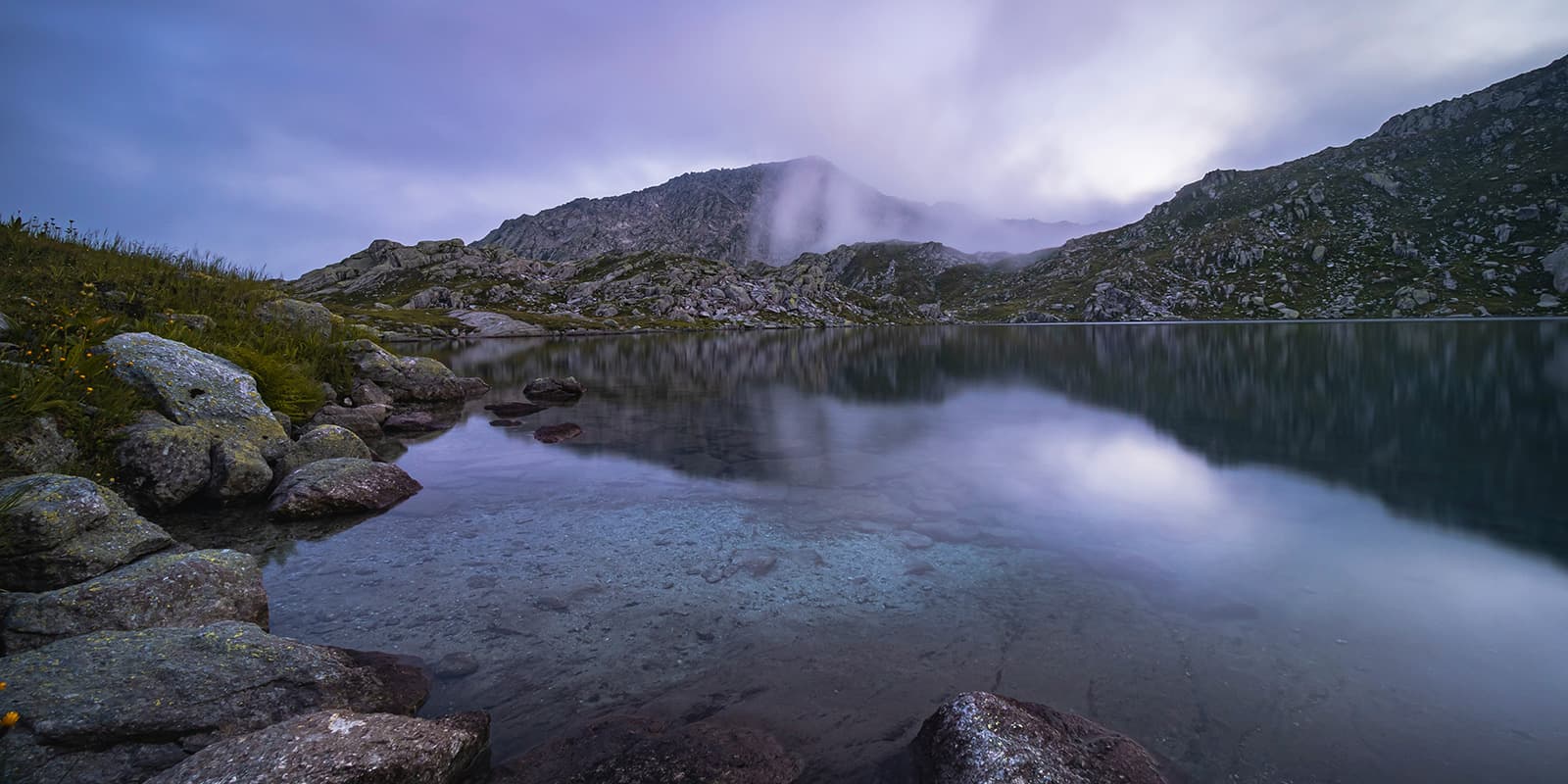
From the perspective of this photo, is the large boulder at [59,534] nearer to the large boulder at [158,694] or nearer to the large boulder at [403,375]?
the large boulder at [158,694]

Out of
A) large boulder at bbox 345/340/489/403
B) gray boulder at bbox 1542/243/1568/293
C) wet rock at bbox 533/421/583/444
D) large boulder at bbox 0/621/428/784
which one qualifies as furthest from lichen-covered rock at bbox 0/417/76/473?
gray boulder at bbox 1542/243/1568/293

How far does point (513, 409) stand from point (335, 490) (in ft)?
53.3

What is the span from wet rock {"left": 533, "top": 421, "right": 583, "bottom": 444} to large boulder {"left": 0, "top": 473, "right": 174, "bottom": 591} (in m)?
13.4

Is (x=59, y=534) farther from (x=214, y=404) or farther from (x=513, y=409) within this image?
(x=513, y=409)

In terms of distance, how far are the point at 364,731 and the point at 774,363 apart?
178 ft

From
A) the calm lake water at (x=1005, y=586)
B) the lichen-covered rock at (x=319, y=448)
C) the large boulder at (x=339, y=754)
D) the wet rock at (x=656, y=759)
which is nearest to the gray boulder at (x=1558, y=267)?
the calm lake water at (x=1005, y=586)

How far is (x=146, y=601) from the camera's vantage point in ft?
24.3

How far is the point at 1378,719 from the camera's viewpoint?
6.98 metres

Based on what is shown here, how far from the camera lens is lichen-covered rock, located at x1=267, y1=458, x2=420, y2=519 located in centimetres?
1322

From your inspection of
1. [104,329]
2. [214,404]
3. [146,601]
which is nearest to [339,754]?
[146,601]

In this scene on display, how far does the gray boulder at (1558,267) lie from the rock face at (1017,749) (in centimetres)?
24060

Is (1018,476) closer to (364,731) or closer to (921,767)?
(921,767)

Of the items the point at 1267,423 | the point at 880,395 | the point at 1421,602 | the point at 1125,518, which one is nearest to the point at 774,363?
the point at 880,395

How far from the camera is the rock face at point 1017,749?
5539mm
